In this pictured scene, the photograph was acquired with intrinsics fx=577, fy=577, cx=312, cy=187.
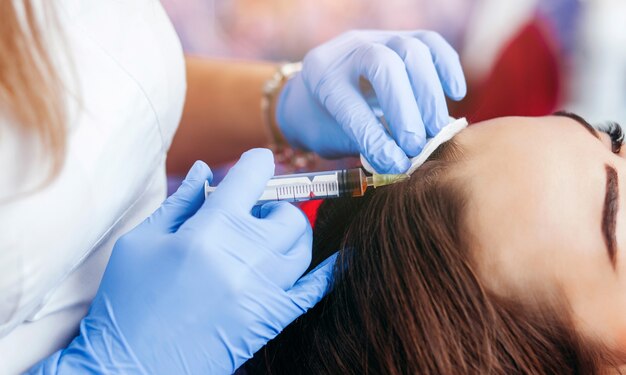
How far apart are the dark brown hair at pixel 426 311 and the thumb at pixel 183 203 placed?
0.26 m

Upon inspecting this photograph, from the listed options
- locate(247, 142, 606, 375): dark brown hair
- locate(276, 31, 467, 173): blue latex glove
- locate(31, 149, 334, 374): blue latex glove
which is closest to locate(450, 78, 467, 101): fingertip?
locate(276, 31, 467, 173): blue latex glove

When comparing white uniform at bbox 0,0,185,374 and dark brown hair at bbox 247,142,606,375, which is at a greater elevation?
white uniform at bbox 0,0,185,374

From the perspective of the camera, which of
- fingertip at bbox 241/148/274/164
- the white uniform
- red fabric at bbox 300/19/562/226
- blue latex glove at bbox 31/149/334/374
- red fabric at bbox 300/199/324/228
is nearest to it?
the white uniform

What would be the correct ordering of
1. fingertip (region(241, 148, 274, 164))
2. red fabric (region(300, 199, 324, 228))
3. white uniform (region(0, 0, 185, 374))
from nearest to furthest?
white uniform (region(0, 0, 185, 374)) → fingertip (region(241, 148, 274, 164)) → red fabric (region(300, 199, 324, 228))

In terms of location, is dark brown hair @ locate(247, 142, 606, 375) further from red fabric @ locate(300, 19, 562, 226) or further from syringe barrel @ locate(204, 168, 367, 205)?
red fabric @ locate(300, 19, 562, 226)

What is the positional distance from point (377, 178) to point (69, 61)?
520 millimetres

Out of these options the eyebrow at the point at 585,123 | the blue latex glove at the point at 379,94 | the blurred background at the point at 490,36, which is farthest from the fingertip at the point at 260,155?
the blurred background at the point at 490,36

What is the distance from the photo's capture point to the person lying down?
2.81 ft

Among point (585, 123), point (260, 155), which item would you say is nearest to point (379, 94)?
point (260, 155)

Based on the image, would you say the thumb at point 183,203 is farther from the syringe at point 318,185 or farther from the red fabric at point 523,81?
the red fabric at point 523,81

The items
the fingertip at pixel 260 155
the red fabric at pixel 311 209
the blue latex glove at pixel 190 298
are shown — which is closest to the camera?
the blue latex glove at pixel 190 298

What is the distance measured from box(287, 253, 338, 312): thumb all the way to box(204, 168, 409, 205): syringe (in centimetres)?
12

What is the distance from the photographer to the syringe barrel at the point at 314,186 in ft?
3.23

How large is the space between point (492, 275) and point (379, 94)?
0.39m
